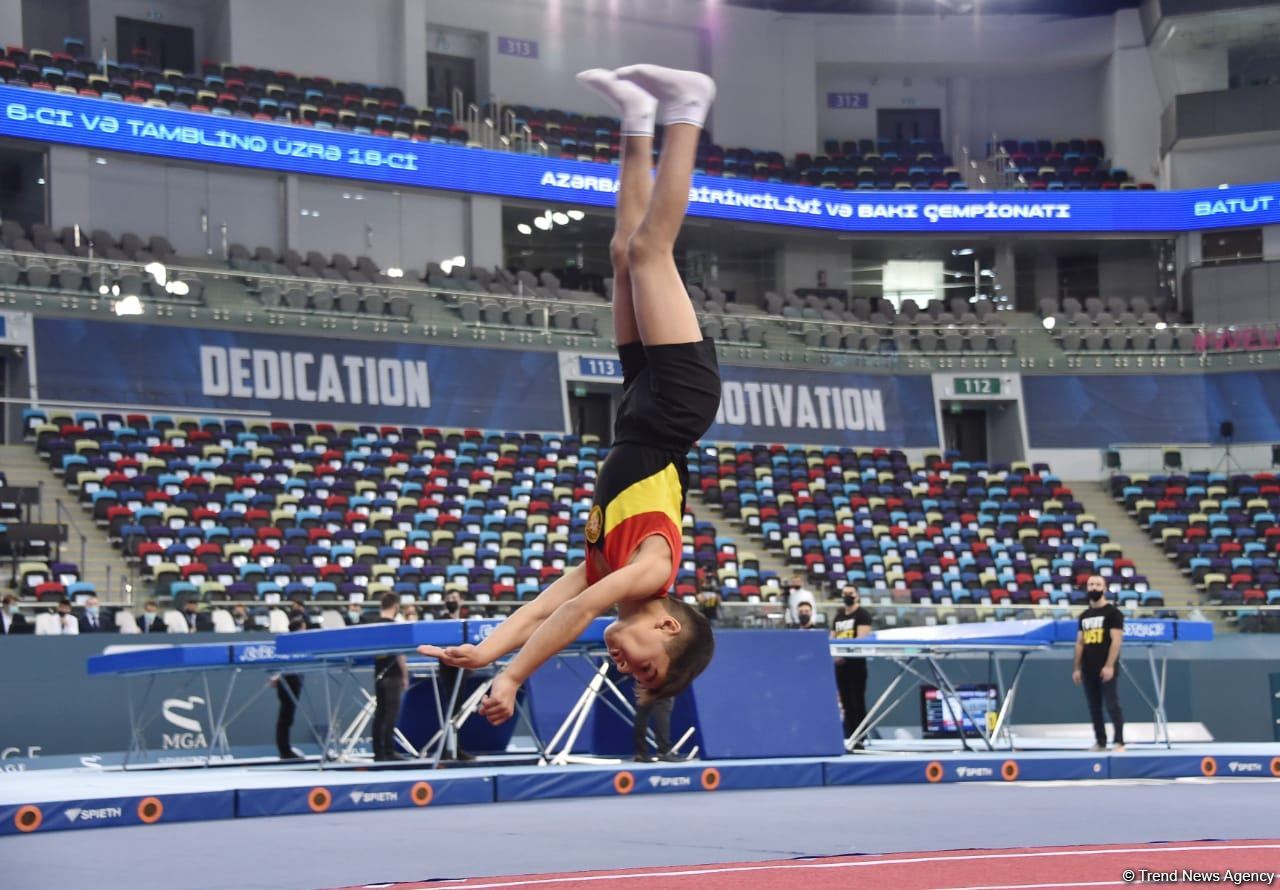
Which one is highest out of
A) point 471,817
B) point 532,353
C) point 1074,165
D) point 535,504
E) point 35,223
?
point 1074,165

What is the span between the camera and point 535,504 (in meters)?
→ 26.0

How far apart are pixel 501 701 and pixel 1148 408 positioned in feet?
105

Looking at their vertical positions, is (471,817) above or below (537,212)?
below

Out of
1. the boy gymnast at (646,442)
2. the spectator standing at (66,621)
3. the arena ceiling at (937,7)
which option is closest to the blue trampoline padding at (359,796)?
the boy gymnast at (646,442)

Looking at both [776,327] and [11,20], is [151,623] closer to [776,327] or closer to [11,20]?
[776,327]

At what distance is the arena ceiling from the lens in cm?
4206

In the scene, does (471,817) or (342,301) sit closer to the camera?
(471,817)

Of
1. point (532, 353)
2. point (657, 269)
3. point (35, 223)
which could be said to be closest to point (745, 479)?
point (532, 353)

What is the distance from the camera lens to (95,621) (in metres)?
18.4

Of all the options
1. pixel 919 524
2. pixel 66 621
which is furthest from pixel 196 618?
pixel 919 524

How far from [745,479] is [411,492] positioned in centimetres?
735

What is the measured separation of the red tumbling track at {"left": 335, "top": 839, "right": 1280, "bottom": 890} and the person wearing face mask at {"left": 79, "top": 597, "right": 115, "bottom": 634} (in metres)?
12.3

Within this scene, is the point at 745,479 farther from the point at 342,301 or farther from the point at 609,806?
the point at 609,806

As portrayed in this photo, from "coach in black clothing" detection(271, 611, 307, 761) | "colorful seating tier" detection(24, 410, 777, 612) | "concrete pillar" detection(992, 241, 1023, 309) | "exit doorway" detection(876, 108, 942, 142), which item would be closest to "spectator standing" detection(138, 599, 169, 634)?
"colorful seating tier" detection(24, 410, 777, 612)
